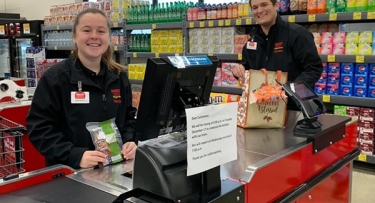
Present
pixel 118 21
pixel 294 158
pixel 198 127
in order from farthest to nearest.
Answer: pixel 118 21 < pixel 294 158 < pixel 198 127

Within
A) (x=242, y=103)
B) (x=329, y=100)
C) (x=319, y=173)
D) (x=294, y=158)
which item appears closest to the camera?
(x=294, y=158)

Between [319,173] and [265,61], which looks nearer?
[319,173]

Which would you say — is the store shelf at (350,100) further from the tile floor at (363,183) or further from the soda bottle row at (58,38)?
the soda bottle row at (58,38)

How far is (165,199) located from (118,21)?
18.7 feet

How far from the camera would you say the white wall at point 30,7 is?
9.07 metres

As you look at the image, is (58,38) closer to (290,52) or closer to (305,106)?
(290,52)

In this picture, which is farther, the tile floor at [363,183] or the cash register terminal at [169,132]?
the tile floor at [363,183]

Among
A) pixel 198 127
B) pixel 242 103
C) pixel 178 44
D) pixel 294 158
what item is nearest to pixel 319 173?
pixel 294 158

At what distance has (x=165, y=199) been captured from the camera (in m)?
1.21

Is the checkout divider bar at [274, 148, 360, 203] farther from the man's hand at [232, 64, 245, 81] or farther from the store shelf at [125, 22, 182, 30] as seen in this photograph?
the store shelf at [125, 22, 182, 30]

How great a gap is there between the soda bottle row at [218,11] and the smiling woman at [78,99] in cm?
318

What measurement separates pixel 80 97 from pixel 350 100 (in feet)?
10.7

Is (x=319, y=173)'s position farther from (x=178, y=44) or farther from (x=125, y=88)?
(x=178, y=44)

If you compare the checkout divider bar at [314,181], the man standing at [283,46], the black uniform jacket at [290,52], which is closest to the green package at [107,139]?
the checkout divider bar at [314,181]
